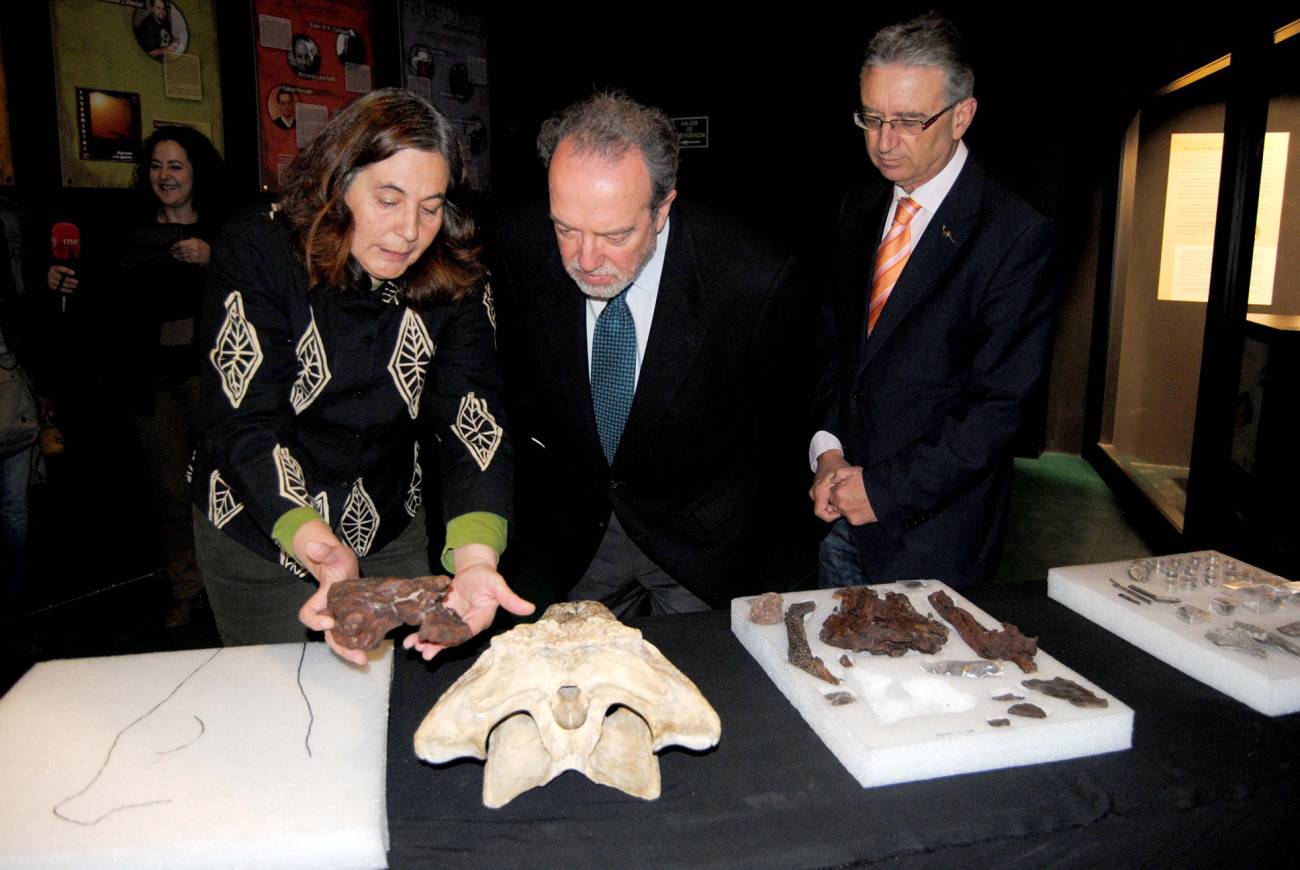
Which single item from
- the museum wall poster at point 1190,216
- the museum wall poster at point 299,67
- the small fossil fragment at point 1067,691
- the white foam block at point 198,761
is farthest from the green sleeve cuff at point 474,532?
the museum wall poster at point 1190,216

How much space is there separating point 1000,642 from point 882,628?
20 centimetres

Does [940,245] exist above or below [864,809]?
above

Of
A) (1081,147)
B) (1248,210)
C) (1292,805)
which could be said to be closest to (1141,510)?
(1248,210)

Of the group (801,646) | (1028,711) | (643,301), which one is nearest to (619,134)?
(643,301)

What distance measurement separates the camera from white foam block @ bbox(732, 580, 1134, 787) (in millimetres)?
1319

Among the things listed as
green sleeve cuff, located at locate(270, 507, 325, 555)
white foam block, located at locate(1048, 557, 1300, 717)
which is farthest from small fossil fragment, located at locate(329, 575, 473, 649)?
white foam block, located at locate(1048, 557, 1300, 717)

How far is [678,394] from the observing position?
2188 mm

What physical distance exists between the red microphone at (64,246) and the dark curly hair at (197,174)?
26 cm

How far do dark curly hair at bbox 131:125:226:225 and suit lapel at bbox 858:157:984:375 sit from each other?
2638 mm

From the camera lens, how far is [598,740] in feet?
4.44

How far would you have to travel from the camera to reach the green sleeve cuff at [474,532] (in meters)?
1.81

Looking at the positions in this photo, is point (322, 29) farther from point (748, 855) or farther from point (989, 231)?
point (748, 855)

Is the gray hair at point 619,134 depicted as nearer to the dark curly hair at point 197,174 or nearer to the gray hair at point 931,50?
the gray hair at point 931,50

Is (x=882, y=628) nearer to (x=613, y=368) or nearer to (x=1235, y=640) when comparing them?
(x=1235, y=640)
